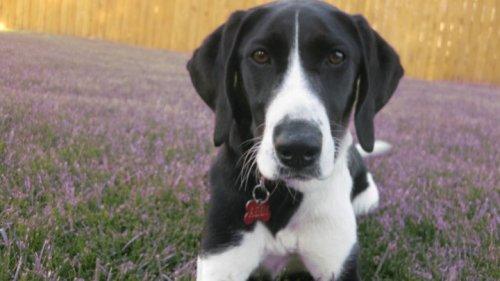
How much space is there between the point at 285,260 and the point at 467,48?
42.6 feet

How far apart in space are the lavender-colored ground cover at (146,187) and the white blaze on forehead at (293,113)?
0.62 meters

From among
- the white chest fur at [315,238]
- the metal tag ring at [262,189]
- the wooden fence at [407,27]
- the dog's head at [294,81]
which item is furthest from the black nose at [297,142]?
the wooden fence at [407,27]

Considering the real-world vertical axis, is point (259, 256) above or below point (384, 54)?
below

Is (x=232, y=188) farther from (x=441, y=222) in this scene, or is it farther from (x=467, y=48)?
(x=467, y=48)

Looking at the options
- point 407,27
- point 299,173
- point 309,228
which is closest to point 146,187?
point 309,228

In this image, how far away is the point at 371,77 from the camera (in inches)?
113

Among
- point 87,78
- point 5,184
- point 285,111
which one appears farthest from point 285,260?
point 87,78

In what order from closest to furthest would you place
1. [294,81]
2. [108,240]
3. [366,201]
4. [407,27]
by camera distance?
1. [294,81]
2. [108,240]
3. [366,201]
4. [407,27]

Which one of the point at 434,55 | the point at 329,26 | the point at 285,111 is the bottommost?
the point at 434,55

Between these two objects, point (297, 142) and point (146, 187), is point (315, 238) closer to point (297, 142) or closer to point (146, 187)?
point (297, 142)

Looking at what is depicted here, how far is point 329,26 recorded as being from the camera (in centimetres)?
273

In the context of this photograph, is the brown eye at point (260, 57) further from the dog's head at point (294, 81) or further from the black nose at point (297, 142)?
the black nose at point (297, 142)

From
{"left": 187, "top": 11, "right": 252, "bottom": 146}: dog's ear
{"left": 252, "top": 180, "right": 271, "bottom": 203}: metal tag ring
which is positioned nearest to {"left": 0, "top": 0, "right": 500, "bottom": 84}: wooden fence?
{"left": 187, "top": 11, "right": 252, "bottom": 146}: dog's ear

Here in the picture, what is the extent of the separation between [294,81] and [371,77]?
0.51 m
